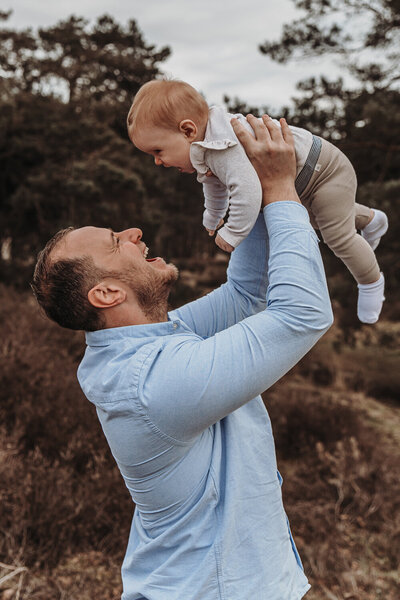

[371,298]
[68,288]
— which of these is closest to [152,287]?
[68,288]

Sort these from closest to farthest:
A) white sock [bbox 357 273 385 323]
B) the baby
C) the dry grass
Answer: the baby < white sock [bbox 357 273 385 323] < the dry grass

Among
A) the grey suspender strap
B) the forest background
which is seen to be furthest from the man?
the forest background

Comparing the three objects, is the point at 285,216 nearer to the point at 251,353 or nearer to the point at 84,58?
the point at 251,353

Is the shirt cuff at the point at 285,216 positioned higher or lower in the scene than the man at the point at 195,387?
higher

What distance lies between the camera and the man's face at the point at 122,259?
1.49 metres

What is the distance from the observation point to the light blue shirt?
1.27m

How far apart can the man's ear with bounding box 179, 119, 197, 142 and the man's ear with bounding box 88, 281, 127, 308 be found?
0.53 m

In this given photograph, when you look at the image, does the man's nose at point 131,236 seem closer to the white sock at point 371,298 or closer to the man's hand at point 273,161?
the man's hand at point 273,161

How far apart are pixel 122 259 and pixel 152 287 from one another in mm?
113

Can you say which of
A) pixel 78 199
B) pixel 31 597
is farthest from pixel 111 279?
pixel 78 199

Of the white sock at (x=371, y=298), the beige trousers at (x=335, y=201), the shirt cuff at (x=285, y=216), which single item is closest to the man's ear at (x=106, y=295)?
the shirt cuff at (x=285, y=216)

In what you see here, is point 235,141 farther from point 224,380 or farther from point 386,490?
point 386,490

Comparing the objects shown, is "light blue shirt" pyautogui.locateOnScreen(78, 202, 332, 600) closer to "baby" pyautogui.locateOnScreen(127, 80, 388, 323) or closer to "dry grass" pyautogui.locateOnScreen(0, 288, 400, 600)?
"baby" pyautogui.locateOnScreen(127, 80, 388, 323)

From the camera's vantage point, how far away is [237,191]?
4.86 ft
